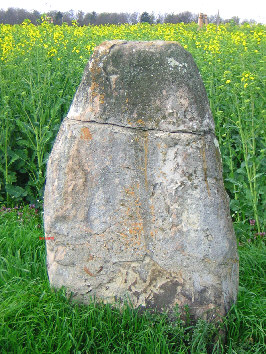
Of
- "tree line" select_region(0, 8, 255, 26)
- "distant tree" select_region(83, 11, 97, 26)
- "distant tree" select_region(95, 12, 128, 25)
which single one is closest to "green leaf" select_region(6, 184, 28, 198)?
"tree line" select_region(0, 8, 255, 26)

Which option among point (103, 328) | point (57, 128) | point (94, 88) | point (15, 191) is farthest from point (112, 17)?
point (103, 328)

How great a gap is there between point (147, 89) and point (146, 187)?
519 mm

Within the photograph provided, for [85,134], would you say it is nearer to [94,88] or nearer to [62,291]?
[94,88]

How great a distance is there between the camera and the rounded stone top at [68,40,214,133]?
7.82 ft

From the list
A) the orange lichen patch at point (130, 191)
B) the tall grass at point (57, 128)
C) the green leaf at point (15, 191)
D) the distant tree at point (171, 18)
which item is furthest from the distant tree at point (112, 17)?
the orange lichen patch at point (130, 191)

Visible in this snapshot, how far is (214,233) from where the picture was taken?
2.40 metres

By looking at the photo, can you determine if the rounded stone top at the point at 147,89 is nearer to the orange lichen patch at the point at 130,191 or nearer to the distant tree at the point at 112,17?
the orange lichen patch at the point at 130,191

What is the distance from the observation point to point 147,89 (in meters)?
2.41

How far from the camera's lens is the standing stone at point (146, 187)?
2.38 meters

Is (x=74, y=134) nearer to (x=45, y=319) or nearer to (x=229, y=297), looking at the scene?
(x=45, y=319)

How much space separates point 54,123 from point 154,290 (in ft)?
9.70

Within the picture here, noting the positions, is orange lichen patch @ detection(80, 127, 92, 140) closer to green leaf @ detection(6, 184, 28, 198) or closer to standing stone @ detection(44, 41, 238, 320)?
standing stone @ detection(44, 41, 238, 320)

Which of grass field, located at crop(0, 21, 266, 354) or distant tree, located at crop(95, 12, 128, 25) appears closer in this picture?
grass field, located at crop(0, 21, 266, 354)

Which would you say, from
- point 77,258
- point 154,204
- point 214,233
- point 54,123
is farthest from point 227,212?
point 54,123
